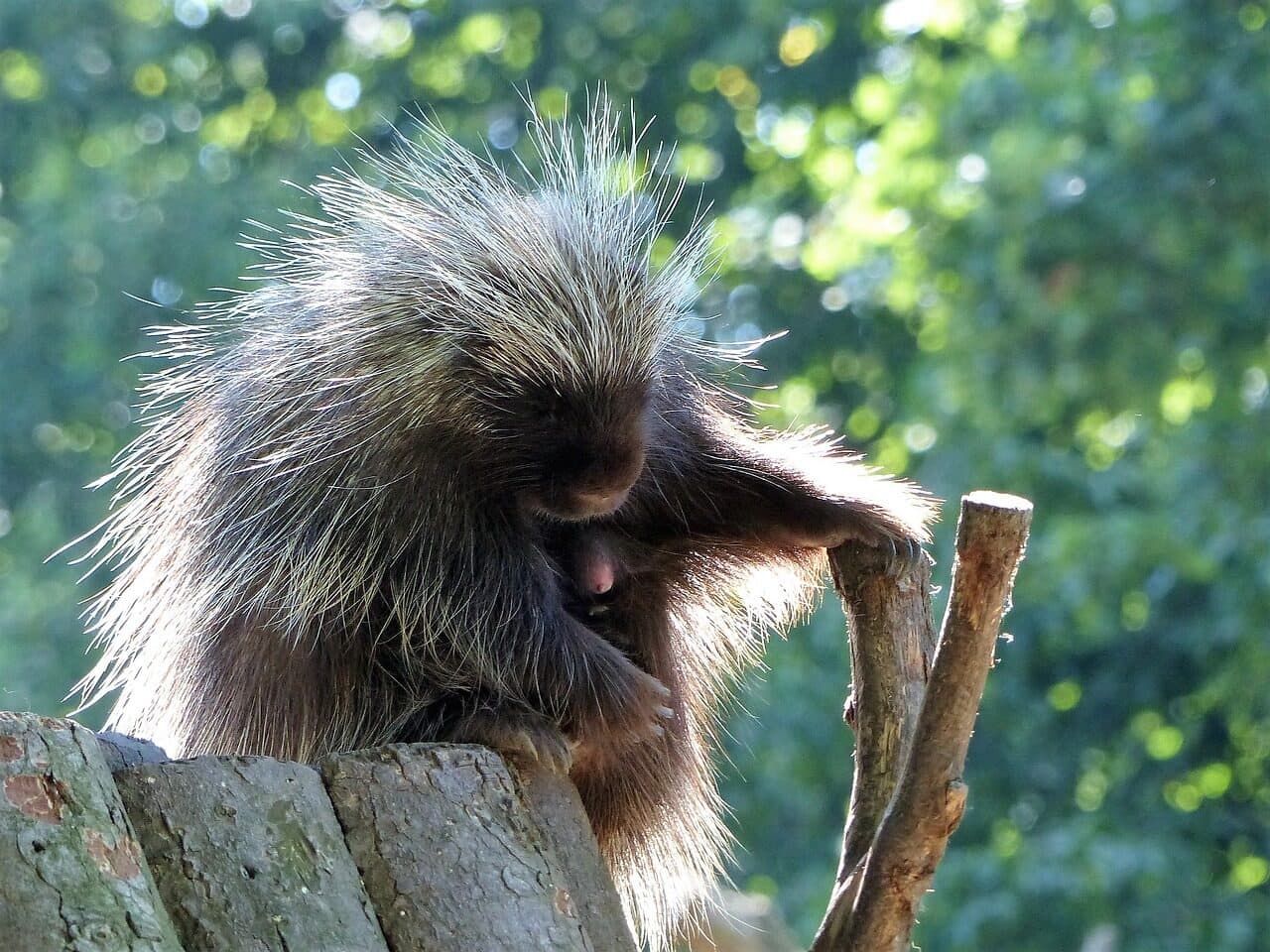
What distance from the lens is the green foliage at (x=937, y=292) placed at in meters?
6.57

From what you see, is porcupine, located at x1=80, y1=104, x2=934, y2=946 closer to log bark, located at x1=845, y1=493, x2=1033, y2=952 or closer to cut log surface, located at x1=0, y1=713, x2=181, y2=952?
log bark, located at x1=845, y1=493, x2=1033, y2=952

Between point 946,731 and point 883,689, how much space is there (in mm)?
289

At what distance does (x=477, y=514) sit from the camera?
7.59 ft

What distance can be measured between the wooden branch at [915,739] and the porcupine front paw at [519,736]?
406 mm

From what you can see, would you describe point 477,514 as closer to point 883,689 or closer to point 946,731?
point 883,689

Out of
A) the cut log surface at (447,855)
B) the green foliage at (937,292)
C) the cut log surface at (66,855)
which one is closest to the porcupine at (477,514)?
the cut log surface at (447,855)

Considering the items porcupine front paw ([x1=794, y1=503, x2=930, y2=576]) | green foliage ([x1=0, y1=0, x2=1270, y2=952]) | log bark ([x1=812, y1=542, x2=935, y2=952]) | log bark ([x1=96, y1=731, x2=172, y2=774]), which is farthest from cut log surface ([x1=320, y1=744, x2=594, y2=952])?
green foliage ([x1=0, y1=0, x2=1270, y2=952])

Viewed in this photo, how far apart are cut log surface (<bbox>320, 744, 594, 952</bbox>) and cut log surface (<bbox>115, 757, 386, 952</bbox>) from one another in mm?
37

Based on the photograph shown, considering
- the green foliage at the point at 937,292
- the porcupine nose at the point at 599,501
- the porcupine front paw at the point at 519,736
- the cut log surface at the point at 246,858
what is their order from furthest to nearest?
the green foliage at the point at 937,292 < the porcupine nose at the point at 599,501 < the porcupine front paw at the point at 519,736 < the cut log surface at the point at 246,858

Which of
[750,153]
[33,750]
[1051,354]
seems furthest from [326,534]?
[750,153]

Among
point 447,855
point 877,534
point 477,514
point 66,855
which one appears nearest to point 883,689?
point 877,534

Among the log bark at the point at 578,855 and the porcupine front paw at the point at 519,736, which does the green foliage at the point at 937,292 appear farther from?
the log bark at the point at 578,855

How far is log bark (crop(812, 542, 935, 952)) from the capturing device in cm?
221

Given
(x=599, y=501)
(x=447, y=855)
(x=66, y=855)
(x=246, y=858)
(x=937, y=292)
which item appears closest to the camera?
(x=66, y=855)
